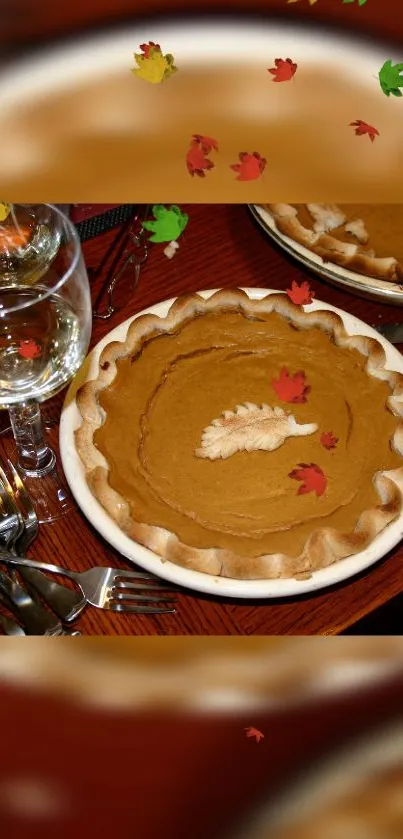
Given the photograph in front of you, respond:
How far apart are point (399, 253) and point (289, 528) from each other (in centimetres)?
44

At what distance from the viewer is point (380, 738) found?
2.41 ft

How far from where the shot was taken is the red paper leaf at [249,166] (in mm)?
1149

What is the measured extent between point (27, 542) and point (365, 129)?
79 cm

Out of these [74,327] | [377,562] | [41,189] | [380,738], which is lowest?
[380,738]

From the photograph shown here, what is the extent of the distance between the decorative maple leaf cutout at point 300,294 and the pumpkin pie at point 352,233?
0.14ft

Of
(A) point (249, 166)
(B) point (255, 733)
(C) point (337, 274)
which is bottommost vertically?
(B) point (255, 733)

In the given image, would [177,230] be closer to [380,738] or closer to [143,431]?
[143,431]

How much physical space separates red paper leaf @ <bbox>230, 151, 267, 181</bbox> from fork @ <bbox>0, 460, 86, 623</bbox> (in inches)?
21.0

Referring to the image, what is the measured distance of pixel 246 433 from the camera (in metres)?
0.85

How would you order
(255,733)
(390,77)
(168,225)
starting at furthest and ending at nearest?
(390,77) < (168,225) < (255,733)

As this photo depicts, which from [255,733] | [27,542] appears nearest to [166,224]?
[27,542]

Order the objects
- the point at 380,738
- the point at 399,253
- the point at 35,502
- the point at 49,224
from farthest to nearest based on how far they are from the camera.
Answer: the point at 399,253
the point at 49,224
the point at 35,502
the point at 380,738

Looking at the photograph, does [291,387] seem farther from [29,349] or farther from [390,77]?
[390,77]

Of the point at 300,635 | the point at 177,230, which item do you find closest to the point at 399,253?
the point at 177,230
